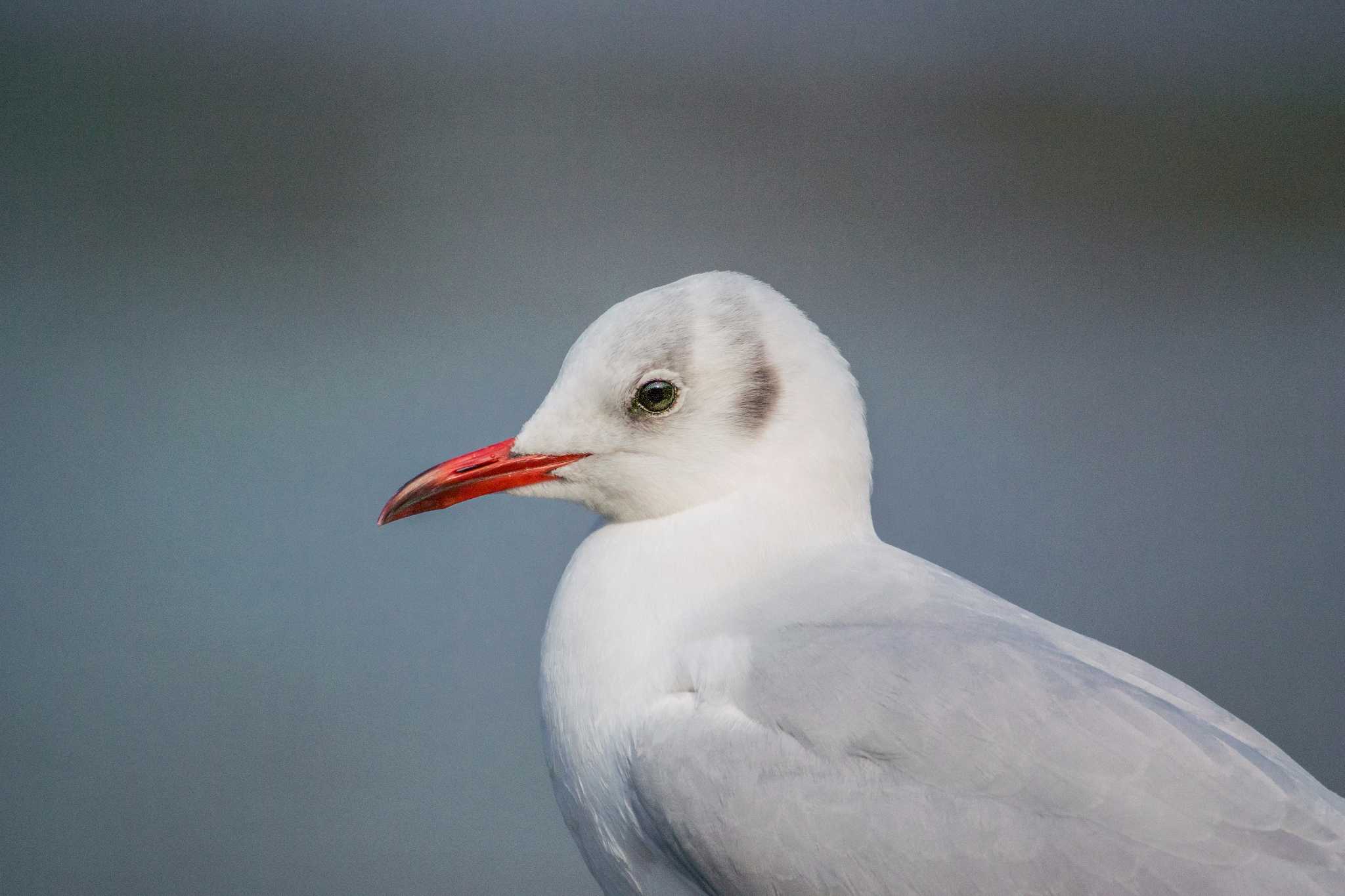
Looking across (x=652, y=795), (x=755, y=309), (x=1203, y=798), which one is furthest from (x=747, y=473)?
(x=1203, y=798)

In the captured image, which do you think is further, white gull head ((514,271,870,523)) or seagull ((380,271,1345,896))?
white gull head ((514,271,870,523))

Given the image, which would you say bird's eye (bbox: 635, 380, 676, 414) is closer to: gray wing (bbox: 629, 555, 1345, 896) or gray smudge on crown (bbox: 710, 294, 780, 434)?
gray smudge on crown (bbox: 710, 294, 780, 434)

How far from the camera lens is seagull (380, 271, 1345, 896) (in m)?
0.65

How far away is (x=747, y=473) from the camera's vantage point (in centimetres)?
83

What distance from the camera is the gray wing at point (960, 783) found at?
2.10 ft

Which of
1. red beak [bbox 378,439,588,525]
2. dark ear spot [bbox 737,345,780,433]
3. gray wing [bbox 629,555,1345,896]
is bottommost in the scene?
gray wing [bbox 629,555,1345,896]

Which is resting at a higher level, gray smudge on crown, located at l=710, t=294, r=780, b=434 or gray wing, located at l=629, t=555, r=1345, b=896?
gray smudge on crown, located at l=710, t=294, r=780, b=434

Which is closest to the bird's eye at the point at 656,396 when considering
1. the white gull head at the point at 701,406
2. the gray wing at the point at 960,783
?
the white gull head at the point at 701,406

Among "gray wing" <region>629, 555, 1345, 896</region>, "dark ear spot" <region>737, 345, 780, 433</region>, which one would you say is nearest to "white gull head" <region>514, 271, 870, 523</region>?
"dark ear spot" <region>737, 345, 780, 433</region>

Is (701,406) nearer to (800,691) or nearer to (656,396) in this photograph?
(656,396)

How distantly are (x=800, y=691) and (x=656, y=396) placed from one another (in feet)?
0.79

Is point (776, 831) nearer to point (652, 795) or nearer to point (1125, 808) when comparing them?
point (652, 795)

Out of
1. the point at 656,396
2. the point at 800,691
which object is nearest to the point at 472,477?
the point at 656,396

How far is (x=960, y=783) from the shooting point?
667 mm
